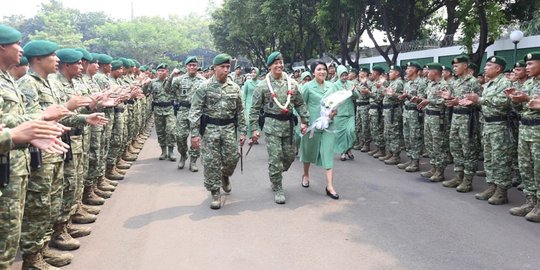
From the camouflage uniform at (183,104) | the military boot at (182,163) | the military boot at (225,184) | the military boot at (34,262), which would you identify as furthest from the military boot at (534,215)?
the military boot at (182,163)

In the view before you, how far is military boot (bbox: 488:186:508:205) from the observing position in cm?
614

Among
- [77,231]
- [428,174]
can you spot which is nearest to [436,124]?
[428,174]

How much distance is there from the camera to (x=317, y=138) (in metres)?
6.80

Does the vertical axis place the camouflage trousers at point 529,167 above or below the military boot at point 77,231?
above

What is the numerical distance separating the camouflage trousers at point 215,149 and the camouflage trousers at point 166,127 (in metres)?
3.48

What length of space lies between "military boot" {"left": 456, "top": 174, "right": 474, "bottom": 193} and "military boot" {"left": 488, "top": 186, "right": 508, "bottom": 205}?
23.6 inches

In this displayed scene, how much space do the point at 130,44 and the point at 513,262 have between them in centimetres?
6491

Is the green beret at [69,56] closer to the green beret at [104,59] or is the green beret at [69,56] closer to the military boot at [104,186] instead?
the military boot at [104,186]

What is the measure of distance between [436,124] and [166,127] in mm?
5068

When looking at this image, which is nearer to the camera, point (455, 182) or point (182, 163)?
point (455, 182)

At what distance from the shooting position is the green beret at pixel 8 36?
10.2 feet

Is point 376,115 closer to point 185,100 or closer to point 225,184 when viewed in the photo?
point 185,100

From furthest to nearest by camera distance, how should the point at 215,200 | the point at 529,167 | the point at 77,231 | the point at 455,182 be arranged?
the point at 455,182 < the point at 215,200 < the point at 529,167 < the point at 77,231

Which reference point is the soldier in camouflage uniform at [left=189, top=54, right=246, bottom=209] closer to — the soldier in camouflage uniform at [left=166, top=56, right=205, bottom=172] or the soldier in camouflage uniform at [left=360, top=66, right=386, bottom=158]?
the soldier in camouflage uniform at [left=166, top=56, right=205, bottom=172]
